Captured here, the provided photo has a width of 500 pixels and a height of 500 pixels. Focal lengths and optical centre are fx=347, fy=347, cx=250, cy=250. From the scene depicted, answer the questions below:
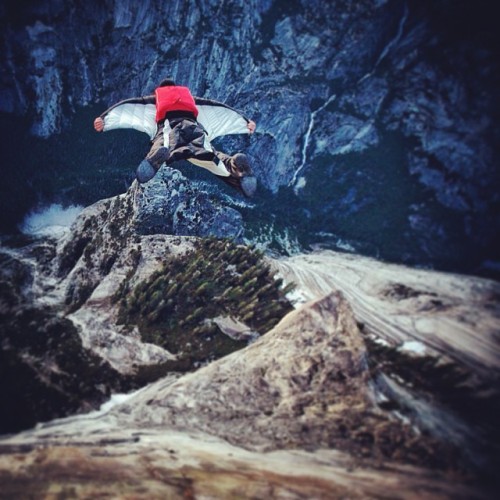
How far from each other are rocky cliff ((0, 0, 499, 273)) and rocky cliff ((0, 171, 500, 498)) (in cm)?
567

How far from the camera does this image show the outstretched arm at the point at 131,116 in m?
13.3

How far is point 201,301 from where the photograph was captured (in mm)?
13766

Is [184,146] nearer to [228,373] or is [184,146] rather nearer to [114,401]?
[228,373]

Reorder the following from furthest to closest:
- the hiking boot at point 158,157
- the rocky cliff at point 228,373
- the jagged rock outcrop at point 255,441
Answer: the hiking boot at point 158,157
the rocky cliff at point 228,373
the jagged rock outcrop at point 255,441

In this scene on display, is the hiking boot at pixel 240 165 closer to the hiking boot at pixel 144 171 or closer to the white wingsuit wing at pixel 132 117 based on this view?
the hiking boot at pixel 144 171

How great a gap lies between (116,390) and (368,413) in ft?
24.0

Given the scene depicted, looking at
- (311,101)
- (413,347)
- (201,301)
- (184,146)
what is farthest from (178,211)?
(311,101)

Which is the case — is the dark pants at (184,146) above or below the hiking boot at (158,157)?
above

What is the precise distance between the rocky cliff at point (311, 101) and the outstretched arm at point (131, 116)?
6.67 meters

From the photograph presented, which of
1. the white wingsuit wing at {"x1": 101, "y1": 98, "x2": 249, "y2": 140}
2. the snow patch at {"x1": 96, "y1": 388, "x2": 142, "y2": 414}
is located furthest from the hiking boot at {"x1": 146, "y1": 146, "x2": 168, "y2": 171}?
the snow patch at {"x1": 96, "y1": 388, "x2": 142, "y2": 414}

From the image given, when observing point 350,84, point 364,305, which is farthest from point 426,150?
point 364,305

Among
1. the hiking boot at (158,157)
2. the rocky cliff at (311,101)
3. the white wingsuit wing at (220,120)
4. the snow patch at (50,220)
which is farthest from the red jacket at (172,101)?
the rocky cliff at (311,101)

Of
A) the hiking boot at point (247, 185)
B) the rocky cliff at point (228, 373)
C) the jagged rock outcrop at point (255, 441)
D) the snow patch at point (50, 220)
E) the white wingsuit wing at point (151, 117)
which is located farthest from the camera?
the snow patch at point (50, 220)

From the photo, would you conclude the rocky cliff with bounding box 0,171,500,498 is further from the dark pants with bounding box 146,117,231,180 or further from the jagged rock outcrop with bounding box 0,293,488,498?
the dark pants with bounding box 146,117,231,180
